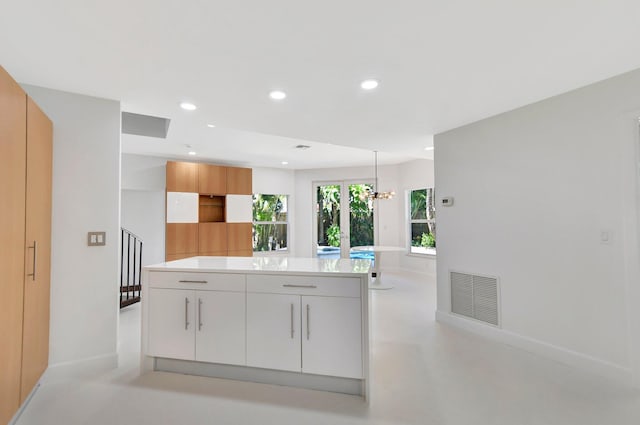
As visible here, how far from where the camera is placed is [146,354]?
265 cm

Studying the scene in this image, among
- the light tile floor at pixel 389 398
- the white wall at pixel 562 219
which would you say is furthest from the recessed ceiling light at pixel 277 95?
the light tile floor at pixel 389 398

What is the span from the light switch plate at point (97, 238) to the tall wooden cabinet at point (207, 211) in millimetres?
3580

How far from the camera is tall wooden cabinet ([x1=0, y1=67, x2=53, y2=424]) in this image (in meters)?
1.78

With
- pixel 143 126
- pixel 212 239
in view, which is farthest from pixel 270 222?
pixel 143 126

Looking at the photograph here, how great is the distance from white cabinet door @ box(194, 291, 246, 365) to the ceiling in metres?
1.70

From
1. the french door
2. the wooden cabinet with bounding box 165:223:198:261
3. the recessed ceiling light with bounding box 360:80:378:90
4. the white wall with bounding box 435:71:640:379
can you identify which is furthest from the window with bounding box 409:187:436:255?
the recessed ceiling light with bounding box 360:80:378:90

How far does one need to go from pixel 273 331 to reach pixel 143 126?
405cm

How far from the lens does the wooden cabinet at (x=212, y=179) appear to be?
664 cm

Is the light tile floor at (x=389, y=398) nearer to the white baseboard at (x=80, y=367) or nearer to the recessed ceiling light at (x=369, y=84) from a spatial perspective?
the white baseboard at (x=80, y=367)

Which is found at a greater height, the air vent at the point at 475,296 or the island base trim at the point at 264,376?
the air vent at the point at 475,296

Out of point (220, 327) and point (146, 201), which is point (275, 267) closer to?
point (220, 327)

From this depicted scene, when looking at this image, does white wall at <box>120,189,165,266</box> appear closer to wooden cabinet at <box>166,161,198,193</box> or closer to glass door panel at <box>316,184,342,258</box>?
wooden cabinet at <box>166,161,198,193</box>

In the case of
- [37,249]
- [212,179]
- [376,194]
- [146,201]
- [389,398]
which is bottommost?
[389,398]

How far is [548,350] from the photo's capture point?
115 inches
